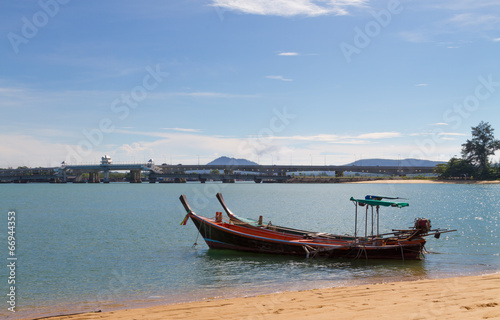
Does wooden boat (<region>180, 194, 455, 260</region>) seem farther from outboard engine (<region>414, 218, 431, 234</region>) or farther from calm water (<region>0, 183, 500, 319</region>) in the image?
calm water (<region>0, 183, 500, 319</region>)

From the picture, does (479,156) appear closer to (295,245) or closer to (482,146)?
(482,146)

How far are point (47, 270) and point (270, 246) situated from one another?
→ 1222 centimetres

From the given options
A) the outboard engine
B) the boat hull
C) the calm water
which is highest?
the outboard engine

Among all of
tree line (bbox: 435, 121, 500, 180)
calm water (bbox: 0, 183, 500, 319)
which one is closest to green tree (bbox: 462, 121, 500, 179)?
tree line (bbox: 435, 121, 500, 180)

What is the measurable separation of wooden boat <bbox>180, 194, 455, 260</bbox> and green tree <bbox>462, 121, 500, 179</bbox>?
458ft

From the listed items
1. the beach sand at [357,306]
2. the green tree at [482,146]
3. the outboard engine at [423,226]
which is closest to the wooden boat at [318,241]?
the outboard engine at [423,226]

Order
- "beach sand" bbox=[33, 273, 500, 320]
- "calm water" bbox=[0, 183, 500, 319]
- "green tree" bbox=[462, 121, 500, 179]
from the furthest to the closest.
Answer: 1. "green tree" bbox=[462, 121, 500, 179]
2. "calm water" bbox=[0, 183, 500, 319]
3. "beach sand" bbox=[33, 273, 500, 320]

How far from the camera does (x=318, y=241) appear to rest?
2616cm

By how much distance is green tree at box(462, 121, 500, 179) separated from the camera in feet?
492

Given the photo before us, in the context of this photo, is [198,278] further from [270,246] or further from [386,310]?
[386,310]

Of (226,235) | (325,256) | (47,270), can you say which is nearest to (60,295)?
(47,270)

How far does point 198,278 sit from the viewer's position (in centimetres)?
2164

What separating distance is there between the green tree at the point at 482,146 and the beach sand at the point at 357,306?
492 ft

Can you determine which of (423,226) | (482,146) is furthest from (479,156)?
(423,226)
